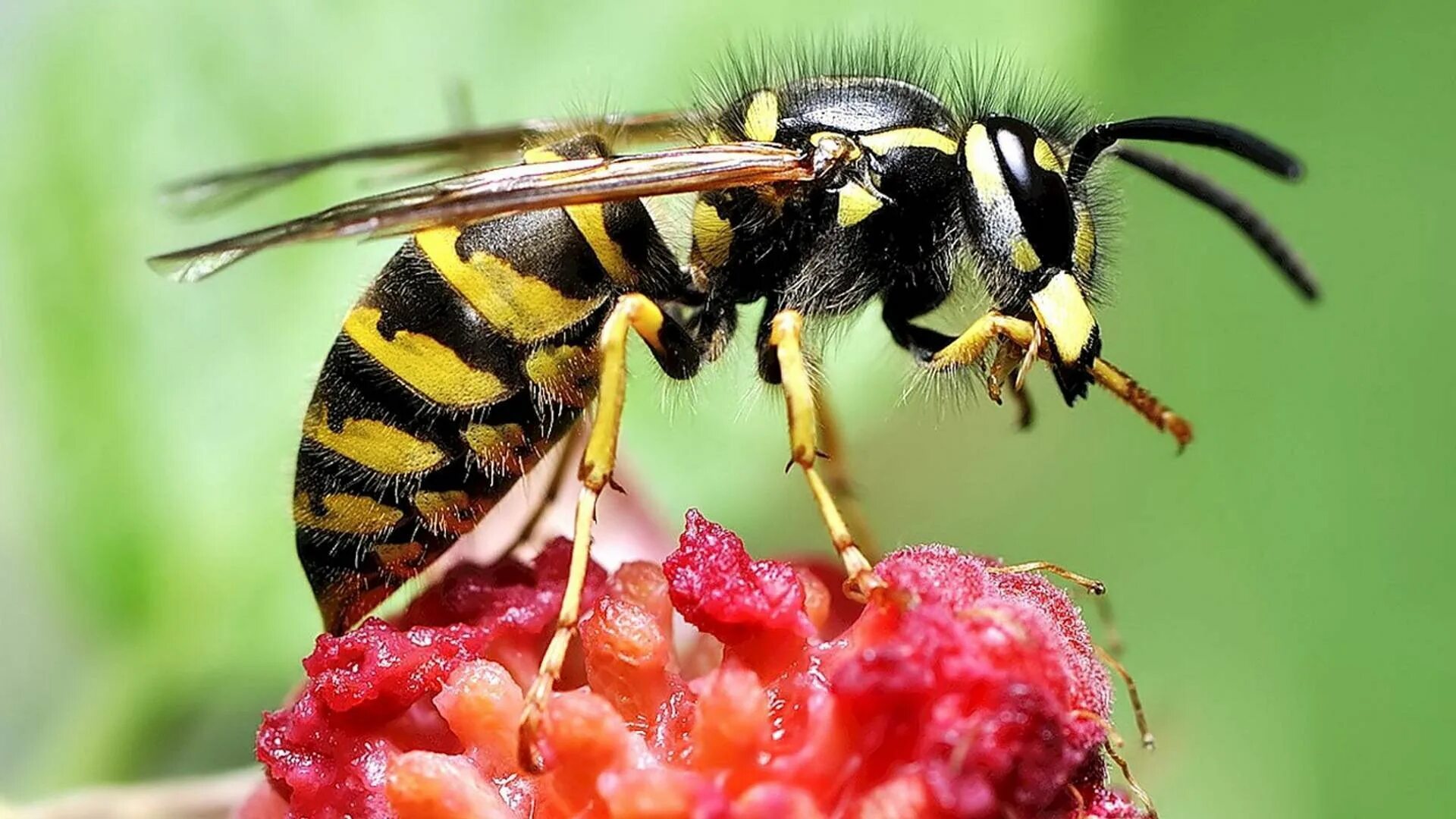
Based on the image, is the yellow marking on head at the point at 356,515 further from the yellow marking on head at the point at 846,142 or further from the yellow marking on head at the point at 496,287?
the yellow marking on head at the point at 846,142

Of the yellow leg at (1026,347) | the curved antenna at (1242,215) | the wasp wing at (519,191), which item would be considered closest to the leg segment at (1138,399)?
the yellow leg at (1026,347)

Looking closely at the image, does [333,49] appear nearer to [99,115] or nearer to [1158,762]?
[99,115]

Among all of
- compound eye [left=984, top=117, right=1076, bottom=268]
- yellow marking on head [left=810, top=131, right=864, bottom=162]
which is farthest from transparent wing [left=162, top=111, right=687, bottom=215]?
compound eye [left=984, top=117, right=1076, bottom=268]

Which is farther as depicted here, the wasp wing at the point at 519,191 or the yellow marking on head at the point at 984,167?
the yellow marking on head at the point at 984,167

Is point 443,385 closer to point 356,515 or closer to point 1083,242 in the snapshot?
point 356,515

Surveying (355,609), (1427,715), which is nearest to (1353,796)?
(1427,715)

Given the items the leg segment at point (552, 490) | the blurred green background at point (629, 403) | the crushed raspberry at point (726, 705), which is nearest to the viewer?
the crushed raspberry at point (726, 705)

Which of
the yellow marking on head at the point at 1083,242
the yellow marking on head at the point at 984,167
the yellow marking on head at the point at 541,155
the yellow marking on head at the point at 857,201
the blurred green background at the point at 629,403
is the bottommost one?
the blurred green background at the point at 629,403
